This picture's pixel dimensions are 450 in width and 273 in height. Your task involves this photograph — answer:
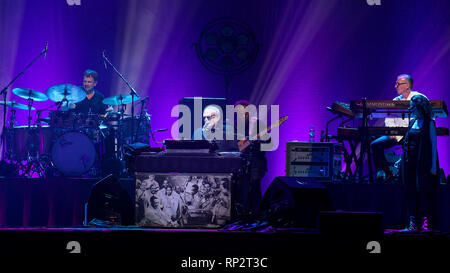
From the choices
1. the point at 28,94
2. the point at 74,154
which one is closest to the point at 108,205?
the point at 74,154

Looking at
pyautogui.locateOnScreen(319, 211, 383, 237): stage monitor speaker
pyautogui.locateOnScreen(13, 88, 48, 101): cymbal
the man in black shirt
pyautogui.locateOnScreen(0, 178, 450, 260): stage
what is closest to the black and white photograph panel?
pyautogui.locateOnScreen(0, 178, 450, 260): stage

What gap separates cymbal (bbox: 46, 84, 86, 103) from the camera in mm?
6910

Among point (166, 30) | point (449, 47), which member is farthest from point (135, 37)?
point (449, 47)

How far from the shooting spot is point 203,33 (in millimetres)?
8867

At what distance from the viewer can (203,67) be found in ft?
29.4

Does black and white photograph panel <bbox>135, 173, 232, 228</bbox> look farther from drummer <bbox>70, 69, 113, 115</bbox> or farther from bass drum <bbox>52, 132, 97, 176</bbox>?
drummer <bbox>70, 69, 113, 115</bbox>

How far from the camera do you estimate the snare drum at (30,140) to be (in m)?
6.78

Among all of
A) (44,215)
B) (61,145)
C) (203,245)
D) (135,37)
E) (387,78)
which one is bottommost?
(44,215)

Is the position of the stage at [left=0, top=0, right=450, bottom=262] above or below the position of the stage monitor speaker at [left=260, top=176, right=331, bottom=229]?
above

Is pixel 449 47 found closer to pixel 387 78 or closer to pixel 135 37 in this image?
pixel 387 78

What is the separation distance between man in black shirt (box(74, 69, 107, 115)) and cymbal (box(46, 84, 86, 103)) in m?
0.56
